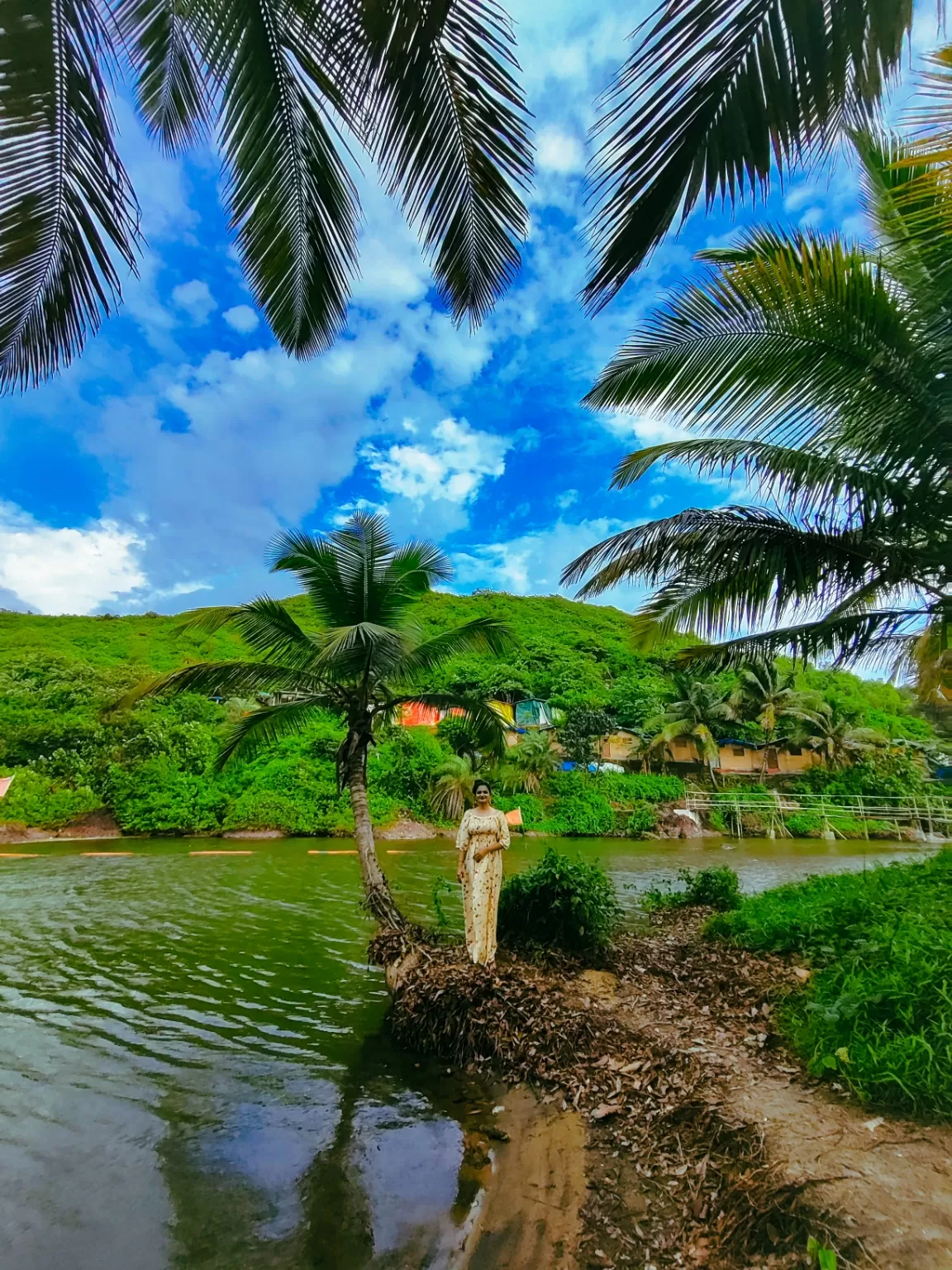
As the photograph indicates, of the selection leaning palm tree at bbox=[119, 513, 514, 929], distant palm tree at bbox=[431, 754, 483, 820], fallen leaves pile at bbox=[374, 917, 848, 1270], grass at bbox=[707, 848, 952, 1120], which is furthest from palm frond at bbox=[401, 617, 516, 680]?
distant palm tree at bbox=[431, 754, 483, 820]

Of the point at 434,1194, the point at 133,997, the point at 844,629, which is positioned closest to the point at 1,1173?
the point at 434,1194

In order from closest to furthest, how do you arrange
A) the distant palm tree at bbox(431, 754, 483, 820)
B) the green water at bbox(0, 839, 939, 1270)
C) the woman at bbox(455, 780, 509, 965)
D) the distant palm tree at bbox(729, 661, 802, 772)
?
1. the green water at bbox(0, 839, 939, 1270)
2. the woman at bbox(455, 780, 509, 965)
3. the distant palm tree at bbox(431, 754, 483, 820)
4. the distant palm tree at bbox(729, 661, 802, 772)

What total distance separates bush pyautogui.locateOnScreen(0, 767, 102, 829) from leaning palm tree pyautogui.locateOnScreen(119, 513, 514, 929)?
56.7ft

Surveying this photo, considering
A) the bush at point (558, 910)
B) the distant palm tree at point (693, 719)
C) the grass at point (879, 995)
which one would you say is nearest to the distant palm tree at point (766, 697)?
the distant palm tree at point (693, 719)

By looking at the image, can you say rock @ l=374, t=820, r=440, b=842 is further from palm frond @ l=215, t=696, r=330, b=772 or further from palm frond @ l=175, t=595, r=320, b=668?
palm frond @ l=175, t=595, r=320, b=668

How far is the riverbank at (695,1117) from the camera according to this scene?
104 inches

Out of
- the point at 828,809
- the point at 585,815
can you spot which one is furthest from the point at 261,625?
the point at 828,809

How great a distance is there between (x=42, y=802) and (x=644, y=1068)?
24.7 meters

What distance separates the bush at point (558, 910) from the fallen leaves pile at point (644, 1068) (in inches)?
17.5

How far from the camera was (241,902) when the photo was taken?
12.0 meters

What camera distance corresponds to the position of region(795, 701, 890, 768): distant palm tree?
106ft

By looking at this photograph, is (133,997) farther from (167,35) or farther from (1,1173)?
(167,35)

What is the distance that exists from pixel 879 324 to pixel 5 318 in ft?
19.1

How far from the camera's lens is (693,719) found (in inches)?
1275
